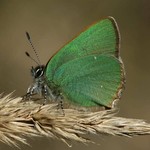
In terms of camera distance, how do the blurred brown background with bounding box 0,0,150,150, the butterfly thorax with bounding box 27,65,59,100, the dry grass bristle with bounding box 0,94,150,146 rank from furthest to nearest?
1. the blurred brown background with bounding box 0,0,150,150
2. the butterfly thorax with bounding box 27,65,59,100
3. the dry grass bristle with bounding box 0,94,150,146

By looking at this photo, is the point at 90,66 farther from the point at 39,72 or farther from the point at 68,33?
the point at 68,33

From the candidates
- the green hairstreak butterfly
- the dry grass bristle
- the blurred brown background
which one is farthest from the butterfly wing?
the blurred brown background

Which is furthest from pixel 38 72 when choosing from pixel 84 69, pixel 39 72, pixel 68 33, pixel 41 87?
pixel 68 33

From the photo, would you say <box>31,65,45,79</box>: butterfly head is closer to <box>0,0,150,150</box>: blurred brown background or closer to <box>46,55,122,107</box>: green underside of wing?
<box>46,55,122,107</box>: green underside of wing

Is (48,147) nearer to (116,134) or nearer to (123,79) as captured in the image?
(123,79)

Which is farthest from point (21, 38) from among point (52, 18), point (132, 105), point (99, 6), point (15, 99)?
point (15, 99)

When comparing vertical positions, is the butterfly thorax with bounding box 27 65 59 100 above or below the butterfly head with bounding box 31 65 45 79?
below

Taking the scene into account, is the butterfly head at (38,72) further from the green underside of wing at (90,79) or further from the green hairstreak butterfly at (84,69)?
the green underside of wing at (90,79)
